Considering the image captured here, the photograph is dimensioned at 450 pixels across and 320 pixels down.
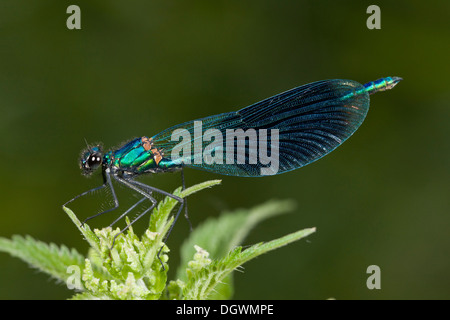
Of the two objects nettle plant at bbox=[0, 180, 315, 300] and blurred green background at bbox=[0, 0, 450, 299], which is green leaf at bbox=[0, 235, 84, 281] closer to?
nettle plant at bbox=[0, 180, 315, 300]

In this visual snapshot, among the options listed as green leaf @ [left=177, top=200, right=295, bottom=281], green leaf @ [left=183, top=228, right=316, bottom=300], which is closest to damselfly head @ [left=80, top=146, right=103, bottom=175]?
green leaf @ [left=177, top=200, right=295, bottom=281]

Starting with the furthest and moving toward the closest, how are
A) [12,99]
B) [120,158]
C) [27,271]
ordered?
[12,99] < [27,271] < [120,158]

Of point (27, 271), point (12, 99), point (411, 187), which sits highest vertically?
point (12, 99)

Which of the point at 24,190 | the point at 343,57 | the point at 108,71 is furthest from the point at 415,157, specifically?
the point at 24,190

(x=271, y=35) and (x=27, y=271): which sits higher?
(x=271, y=35)

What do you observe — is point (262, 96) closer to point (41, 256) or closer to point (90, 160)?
point (90, 160)

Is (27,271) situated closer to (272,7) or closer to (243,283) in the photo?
(243,283)

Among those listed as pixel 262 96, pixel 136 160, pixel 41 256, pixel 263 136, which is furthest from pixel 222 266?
pixel 262 96
